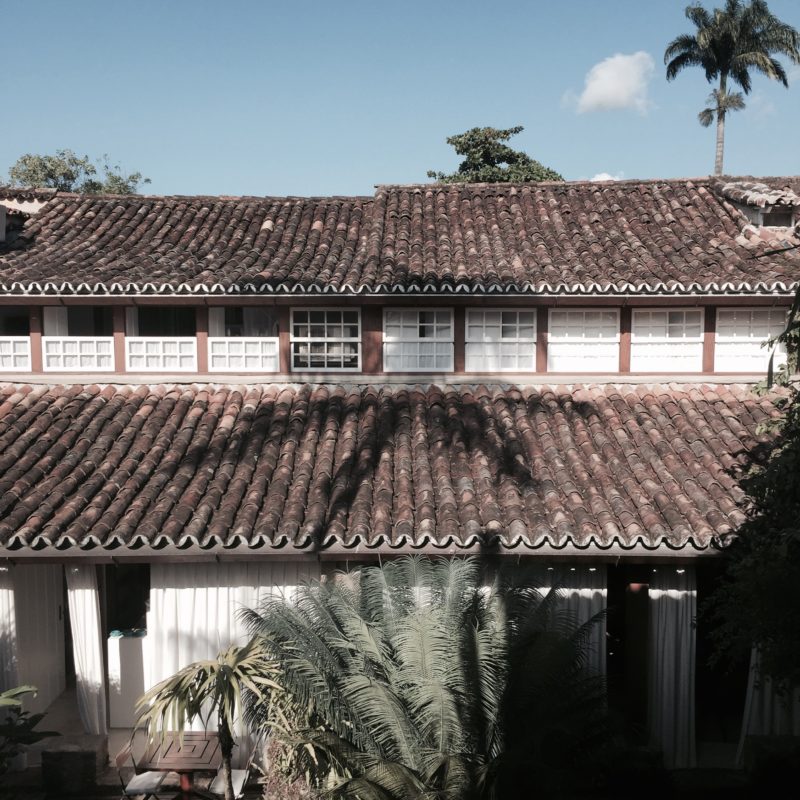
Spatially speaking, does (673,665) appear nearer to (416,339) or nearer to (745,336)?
(745,336)

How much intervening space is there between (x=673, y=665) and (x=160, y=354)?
28.3 ft

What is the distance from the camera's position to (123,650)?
9609 mm

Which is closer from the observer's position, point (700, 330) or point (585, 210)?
point (700, 330)

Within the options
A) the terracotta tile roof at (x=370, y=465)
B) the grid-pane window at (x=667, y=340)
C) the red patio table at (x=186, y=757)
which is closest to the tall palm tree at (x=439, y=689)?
the terracotta tile roof at (x=370, y=465)

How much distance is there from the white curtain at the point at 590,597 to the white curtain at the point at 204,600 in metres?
3.28

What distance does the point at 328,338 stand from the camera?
12.1 m

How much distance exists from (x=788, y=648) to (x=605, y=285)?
5916 mm

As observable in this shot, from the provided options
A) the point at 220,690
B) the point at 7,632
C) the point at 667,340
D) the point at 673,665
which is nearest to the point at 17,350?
the point at 7,632

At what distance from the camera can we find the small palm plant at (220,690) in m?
7.44

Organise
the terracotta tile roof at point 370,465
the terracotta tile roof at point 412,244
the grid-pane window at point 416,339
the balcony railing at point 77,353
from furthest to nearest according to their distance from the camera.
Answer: the balcony railing at point 77,353 < the grid-pane window at point 416,339 < the terracotta tile roof at point 412,244 < the terracotta tile roof at point 370,465

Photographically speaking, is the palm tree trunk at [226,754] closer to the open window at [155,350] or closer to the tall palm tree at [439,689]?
the tall palm tree at [439,689]

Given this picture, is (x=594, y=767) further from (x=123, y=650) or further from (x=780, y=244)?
(x=780, y=244)

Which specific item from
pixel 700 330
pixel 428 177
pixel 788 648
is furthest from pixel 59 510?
pixel 428 177

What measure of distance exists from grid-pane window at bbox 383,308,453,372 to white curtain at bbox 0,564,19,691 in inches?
235
